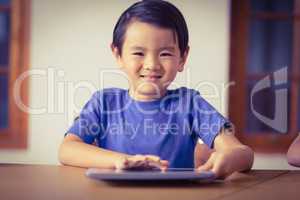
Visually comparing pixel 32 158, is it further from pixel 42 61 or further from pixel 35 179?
pixel 35 179

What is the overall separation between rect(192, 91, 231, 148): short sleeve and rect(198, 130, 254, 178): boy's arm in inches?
1.0

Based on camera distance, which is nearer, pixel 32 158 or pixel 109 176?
pixel 109 176

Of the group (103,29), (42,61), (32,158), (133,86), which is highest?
(103,29)

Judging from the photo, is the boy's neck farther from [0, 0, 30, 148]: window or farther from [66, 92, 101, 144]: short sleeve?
[0, 0, 30, 148]: window

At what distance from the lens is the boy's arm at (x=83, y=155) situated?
3.04 ft

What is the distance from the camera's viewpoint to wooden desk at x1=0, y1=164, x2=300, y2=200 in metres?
0.68

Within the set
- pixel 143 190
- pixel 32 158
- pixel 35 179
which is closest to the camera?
pixel 143 190

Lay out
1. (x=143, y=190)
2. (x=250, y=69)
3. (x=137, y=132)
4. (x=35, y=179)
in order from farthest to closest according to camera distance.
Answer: (x=250, y=69) → (x=137, y=132) → (x=35, y=179) → (x=143, y=190)

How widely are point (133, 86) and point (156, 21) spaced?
190 millimetres

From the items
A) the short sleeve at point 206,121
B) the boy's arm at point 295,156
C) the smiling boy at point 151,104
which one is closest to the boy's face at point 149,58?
the smiling boy at point 151,104

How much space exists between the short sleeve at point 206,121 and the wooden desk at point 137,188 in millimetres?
229

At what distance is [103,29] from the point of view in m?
1.82

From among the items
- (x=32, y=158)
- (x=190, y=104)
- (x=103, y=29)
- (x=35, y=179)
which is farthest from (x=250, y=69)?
(x=35, y=179)

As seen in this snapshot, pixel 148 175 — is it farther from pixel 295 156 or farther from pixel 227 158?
pixel 295 156
